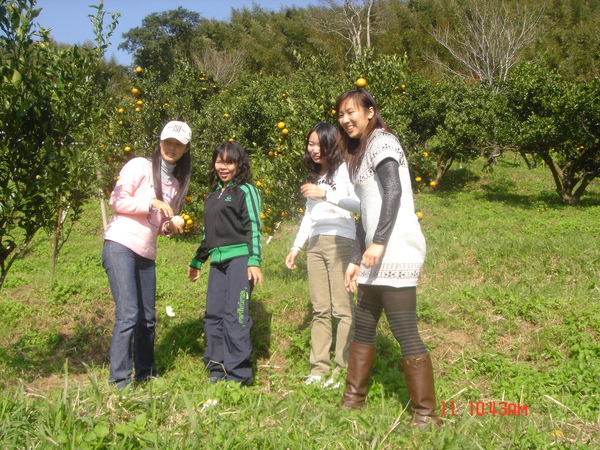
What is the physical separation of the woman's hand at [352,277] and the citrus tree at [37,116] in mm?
1909

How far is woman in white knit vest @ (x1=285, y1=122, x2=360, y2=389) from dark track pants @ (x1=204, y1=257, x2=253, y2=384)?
390 millimetres

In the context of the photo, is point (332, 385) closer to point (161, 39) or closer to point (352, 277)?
point (352, 277)

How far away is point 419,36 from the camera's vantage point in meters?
34.3

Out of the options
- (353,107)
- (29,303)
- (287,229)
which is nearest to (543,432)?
(353,107)

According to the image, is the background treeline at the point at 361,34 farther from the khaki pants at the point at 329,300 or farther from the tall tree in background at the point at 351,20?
the khaki pants at the point at 329,300

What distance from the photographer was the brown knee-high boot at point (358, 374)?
2834mm

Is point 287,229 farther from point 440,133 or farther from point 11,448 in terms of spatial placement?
point 11,448

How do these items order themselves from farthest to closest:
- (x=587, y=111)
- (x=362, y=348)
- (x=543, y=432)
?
(x=587, y=111), (x=362, y=348), (x=543, y=432)

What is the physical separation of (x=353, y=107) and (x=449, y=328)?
7.95 ft

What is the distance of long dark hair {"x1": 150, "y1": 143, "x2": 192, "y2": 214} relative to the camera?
3539 millimetres

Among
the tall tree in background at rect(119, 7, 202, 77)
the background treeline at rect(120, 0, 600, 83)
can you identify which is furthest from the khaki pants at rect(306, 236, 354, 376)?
the tall tree in background at rect(119, 7, 202, 77)

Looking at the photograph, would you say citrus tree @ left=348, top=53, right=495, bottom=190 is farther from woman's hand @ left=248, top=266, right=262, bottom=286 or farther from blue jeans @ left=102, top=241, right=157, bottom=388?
blue jeans @ left=102, top=241, right=157, bottom=388

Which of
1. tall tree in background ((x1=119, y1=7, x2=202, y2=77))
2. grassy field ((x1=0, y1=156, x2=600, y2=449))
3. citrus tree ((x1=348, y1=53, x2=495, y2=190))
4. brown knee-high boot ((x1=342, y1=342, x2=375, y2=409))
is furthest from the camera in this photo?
tall tree in background ((x1=119, y1=7, x2=202, y2=77))

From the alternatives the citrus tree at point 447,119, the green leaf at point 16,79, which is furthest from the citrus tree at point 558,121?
the green leaf at point 16,79
